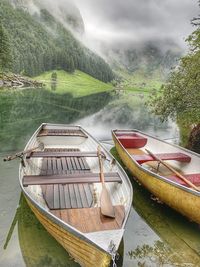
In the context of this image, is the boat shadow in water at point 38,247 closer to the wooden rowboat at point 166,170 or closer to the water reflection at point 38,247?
the water reflection at point 38,247

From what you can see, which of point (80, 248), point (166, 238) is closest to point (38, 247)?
point (80, 248)

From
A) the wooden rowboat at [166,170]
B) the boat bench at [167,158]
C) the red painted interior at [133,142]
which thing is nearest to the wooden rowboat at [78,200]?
the wooden rowboat at [166,170]

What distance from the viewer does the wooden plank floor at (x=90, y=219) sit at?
7.70 m

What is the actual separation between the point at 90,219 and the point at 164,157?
22.8 ft

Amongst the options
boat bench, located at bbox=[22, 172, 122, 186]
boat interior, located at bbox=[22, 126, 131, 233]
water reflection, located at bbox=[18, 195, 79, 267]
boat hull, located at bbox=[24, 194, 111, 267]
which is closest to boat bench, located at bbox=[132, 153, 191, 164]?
boat interior, located at bbox=[22, 126, 131, 233]

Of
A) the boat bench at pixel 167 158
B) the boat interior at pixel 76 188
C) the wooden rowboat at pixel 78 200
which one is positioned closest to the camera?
the wooden rowboat at pixel 78 200

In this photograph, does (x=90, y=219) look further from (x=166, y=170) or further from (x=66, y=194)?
(x=166, y=170)

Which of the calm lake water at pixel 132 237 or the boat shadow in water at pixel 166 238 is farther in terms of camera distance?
the boat shadow in water at pixel 166 238

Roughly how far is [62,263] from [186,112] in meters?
12.0

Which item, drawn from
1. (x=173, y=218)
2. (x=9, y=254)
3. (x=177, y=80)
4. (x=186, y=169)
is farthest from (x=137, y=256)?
(x=177, y=80)

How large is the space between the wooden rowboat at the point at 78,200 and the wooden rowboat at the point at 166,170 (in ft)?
4.84

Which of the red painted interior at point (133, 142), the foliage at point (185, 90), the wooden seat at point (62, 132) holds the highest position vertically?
the foliage at point (185, 90)

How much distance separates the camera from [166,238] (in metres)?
9.74

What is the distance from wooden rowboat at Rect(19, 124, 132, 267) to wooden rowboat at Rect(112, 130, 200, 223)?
1474mm
